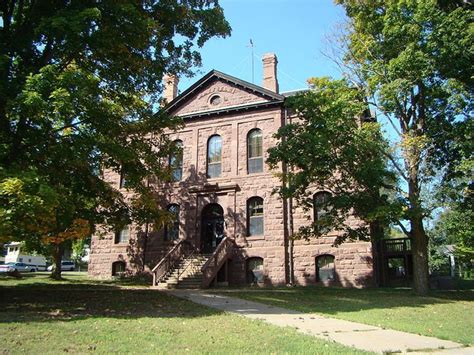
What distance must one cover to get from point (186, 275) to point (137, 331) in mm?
13937

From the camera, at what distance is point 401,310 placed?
1348 centimetres

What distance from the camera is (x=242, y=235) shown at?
83.5 ft

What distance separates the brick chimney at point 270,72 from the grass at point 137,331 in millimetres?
18306

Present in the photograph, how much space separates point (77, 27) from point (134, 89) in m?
4.43

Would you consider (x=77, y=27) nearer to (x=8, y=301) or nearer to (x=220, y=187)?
(x=8, y=301)

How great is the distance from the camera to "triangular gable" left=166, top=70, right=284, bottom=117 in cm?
2705

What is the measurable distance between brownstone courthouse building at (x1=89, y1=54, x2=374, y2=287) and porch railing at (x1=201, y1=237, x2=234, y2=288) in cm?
5

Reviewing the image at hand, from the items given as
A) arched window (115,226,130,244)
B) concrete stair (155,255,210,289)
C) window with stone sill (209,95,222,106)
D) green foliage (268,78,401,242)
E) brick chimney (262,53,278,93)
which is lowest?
concrete stair (155,255,210,289)

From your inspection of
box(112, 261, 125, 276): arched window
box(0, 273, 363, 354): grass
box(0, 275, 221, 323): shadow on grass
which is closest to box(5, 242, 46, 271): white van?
box(112, 261, 125, 276): arched window

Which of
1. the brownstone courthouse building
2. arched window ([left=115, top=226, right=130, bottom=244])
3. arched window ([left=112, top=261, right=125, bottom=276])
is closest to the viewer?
the brownstone courthouse building

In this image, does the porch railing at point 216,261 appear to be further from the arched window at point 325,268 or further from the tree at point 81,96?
the tree at point 81,96

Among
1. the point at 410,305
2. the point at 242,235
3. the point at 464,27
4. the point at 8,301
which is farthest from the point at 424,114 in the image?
the point at 8,301

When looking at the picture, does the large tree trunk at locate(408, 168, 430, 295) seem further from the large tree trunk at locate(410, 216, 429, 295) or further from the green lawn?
the green lawn

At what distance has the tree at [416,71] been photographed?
17.2 meters
